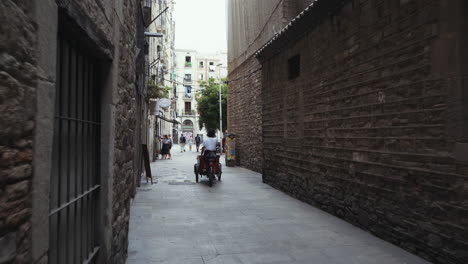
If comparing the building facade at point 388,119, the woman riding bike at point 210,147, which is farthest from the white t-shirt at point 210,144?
the building facade at point 388,119

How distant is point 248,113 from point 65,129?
13.6 m

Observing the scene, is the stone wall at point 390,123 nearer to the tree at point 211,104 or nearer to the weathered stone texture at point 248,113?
the weathered stone texture at point 248,113

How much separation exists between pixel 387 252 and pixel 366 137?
69.9 inches

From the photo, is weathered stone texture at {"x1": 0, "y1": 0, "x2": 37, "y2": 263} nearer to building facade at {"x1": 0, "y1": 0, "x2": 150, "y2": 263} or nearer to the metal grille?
building facade at {"x1": 0, "y1": 0, "x2": 150, "y2": 263}

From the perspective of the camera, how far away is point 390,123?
481 cm

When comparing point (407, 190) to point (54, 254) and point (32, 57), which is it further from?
point (32, 57)

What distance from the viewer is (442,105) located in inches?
153

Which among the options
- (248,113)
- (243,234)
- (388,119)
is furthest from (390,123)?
(248,113)

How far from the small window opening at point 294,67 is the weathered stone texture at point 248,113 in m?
4.88

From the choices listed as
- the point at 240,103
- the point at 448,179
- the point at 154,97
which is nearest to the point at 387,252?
the point at 448,179

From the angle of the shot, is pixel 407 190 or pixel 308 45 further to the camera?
pixel 308 45

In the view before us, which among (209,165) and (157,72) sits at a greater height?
(157,72)

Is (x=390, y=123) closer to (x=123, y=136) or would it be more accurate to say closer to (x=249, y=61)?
(x=123, y=136)

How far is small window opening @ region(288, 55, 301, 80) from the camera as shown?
861 cm
